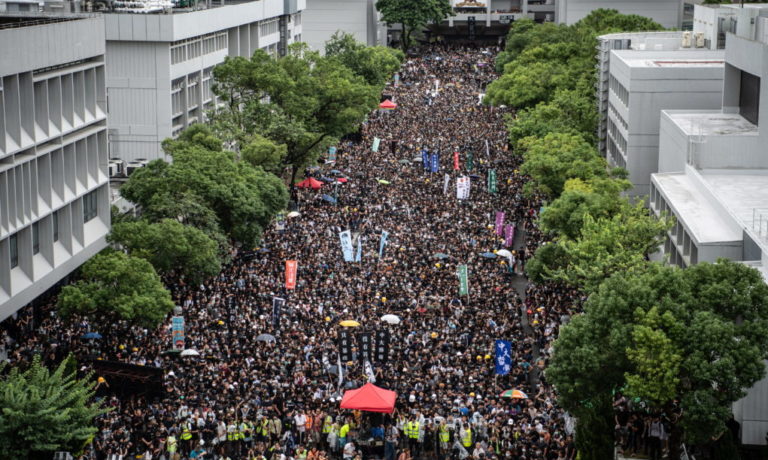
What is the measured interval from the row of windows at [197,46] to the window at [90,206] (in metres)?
28.3

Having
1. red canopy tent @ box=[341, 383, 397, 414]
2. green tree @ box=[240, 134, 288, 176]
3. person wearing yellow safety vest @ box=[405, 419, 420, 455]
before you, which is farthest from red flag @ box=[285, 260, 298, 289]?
person wearing yellow safety vest @ box=[405, 419, 420, 455]

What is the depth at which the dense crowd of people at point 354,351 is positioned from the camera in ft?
119

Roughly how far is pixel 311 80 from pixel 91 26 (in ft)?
102

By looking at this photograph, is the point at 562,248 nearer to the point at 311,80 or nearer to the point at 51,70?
the point at 51,70

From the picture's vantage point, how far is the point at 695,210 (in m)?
48.1

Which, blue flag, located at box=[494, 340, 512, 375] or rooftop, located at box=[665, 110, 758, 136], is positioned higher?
rooftop, located at box=[665, 110, 758, 136]

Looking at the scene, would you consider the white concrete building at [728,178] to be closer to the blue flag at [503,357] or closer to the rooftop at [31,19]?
the blue flag at [503,357]

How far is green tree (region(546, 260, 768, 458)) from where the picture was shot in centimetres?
3183

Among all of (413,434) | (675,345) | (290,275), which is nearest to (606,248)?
(413,434)

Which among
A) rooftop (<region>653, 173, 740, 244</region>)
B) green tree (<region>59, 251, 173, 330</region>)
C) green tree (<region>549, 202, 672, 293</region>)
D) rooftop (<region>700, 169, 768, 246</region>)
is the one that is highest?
rooftop (<region>700, 169, 768, 246</region>)

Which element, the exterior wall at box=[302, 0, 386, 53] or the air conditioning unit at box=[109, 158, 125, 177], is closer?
the air conditioning unit at box=[109, 158, 125, 177]

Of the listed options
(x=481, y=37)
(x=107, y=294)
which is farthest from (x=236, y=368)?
(x=481, y=37)

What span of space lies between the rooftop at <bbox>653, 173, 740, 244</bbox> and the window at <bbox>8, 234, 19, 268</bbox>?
2322cm

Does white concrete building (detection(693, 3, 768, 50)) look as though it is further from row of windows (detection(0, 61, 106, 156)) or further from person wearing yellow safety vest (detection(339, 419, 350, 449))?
person wearing yellow safety vest (detection(339, 419, 350, 449))
